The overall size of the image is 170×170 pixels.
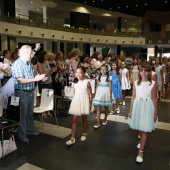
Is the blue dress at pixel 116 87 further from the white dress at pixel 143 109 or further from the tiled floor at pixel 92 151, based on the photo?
the white dress at pixel 143 109

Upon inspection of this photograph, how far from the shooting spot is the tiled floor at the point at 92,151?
289 centimetres

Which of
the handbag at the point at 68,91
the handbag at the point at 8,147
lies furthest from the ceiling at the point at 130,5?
the handbag at the point at 8,147

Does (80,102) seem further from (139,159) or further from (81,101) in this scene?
(139,159)

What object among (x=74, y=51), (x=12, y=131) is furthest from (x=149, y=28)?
(x=12, y=131)

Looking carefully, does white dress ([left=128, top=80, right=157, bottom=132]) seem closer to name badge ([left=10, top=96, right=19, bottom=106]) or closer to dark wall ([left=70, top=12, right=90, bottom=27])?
name badge ([left=10, top=96, right=19, bottom=106])

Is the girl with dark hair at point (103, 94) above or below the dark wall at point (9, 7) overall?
below

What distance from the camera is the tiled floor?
9.50ft

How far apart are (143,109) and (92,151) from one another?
3.54ft

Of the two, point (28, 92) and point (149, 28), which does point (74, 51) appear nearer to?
point (28, 92)

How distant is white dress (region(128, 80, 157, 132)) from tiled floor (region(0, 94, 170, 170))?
54cm

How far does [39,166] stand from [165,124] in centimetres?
314

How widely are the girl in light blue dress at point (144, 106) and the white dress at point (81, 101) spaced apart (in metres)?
0.89

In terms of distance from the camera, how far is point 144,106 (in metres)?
2.94

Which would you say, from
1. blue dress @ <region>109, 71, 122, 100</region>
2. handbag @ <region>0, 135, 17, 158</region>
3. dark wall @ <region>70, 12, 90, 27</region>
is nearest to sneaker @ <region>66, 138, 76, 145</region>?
handbag @ <region>0, 135, 17, 158</region>
